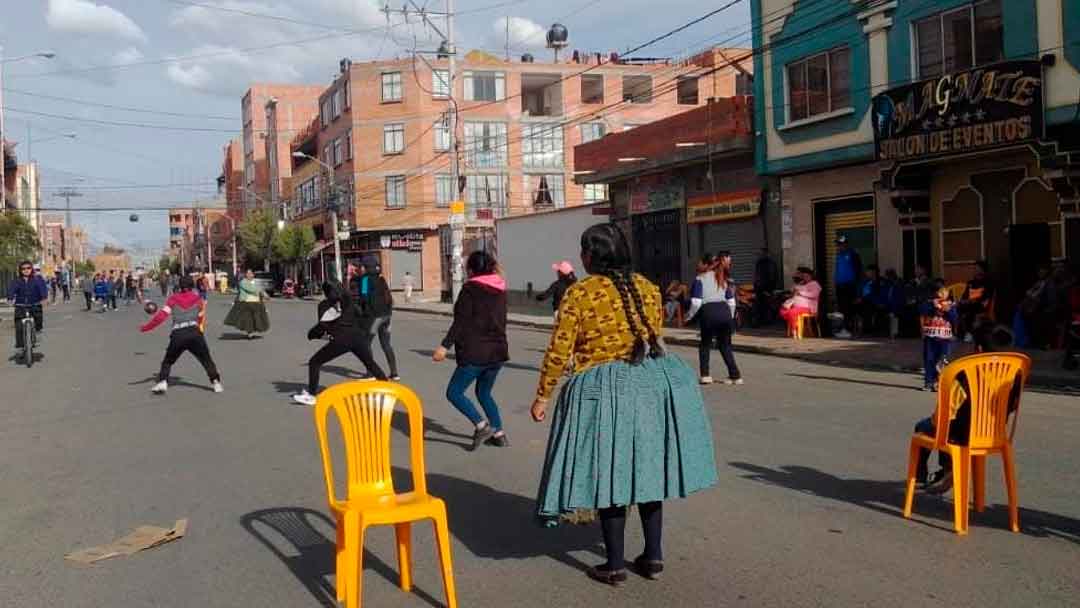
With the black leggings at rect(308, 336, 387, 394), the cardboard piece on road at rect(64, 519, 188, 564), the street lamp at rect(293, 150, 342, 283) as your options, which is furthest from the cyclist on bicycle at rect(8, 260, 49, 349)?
the street lamp at rect(293, 150, 342, 283)

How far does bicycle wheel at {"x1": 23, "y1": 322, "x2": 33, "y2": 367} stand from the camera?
18547mm

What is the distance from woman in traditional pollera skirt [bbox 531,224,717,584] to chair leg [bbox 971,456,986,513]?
2.19m

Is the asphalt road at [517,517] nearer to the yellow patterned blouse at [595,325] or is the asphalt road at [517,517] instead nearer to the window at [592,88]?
the yellow patterned blouse at [595,325]

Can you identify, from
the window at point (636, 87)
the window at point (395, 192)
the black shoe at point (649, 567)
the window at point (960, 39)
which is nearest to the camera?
the black shoe at point (649, 567)

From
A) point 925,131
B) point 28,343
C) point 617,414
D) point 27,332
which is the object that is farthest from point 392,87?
point 617,414

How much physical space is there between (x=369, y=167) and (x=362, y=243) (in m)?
4.51

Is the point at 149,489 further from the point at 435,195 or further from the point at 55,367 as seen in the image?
the point at 435,195

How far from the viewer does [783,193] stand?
2291 cm

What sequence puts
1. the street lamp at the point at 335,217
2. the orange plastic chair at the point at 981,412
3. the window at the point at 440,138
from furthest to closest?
the window at the point at 440,138 → the street lamp at the point at 335,217 → the orange plastic chair at the point at 981,412

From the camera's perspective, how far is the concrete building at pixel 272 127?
89.0 m

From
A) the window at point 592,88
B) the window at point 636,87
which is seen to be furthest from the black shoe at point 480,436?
the window at point 636,87

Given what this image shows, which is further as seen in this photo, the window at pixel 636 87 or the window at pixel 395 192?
the window at pixel 636 87

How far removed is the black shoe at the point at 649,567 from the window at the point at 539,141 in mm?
54941

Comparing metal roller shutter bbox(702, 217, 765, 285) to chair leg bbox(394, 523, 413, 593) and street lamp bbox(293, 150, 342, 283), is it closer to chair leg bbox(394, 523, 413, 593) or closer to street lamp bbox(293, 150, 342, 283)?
chair leg bbox(394, 523, 413, 593)
